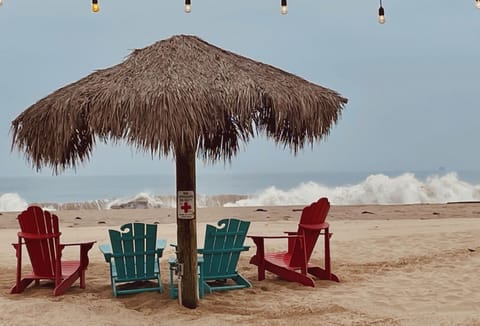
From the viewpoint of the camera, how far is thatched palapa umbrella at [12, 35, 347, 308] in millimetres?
4188

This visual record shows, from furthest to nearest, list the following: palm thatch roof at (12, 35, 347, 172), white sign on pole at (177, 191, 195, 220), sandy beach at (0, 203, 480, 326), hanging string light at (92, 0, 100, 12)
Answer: hanging string light at (92, 0, 100, 12)
white sign on pole at (177, 191, 195, 220)
sandy beach at (0, 203, 480, 326)
palm thatch roof at (12, 35, 347, 172)

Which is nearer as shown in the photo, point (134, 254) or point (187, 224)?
point (187, 224)

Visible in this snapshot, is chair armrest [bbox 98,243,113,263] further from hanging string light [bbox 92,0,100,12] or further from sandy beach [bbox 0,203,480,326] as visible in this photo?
hanging string light [bbox 92,0,100,12]

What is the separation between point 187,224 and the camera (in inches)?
188

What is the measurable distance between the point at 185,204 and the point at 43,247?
4.71 feet

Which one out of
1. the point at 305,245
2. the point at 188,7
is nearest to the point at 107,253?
the point at 305,245

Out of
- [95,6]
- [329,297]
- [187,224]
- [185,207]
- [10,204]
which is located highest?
[95,6]

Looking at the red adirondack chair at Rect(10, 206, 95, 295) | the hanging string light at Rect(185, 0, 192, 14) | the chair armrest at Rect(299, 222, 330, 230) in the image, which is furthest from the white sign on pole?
the hanging string light at Rect(185, 0, 192, 14)

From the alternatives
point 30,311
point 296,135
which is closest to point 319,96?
point 296,135

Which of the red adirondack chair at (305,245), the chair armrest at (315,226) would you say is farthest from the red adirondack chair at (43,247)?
the chair armrest at (315,226)

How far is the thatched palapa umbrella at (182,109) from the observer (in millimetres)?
4188

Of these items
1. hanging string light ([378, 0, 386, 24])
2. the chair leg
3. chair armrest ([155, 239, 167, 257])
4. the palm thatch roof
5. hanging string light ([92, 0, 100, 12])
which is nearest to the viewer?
the palm thatch roof

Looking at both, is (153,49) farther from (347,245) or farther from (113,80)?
(347,245)

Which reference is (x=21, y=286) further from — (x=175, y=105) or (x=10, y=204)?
(x=10, y=204)
